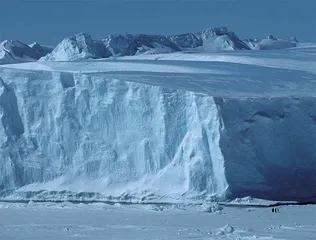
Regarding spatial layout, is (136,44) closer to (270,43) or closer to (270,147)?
(270,43)

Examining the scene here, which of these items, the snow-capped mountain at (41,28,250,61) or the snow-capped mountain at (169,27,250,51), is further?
the snow-capped mountain at (169,27,250,51)

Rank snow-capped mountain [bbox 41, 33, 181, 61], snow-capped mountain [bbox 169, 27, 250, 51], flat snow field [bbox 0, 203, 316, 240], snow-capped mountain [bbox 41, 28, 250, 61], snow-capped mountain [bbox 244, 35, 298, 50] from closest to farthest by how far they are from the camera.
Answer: flat snow field [bbox 0, 203, 316, 240] → snow-capped mountain [bbox 41, 33, 181, 61] → snow-capped mountain [bbox 41, 28, 250, 61] → snow-capped mountain [bbox 169, 27, 250, 51] → snow-capped mountain [bbox 244, 35, 298, 50]

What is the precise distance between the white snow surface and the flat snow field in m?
1.05

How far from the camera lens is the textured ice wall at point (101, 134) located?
14.5m

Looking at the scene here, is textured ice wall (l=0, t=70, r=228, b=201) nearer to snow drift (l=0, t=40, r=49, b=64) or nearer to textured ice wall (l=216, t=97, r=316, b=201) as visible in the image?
textured ice wall (l=216, t=97, r=316, b=201)

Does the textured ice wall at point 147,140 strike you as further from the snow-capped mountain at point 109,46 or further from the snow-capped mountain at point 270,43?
the snow-capped mountain at point 270,43

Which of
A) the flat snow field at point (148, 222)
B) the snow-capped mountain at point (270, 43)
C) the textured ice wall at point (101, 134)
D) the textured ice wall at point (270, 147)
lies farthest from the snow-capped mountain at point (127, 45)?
the flat snow field at point (148, 222)

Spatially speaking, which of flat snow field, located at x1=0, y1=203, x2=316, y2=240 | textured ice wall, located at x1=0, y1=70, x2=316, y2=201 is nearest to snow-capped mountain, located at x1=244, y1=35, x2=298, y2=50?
textured ice wall, located at x1=0, y1=70, x2=316, y2=201

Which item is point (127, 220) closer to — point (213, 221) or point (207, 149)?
point (213, 221)

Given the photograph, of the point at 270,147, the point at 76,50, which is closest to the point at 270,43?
the point at 76,50

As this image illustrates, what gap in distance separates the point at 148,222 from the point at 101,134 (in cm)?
407

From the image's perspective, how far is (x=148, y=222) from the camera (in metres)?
11.5

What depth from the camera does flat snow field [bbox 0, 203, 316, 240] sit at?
10125mm

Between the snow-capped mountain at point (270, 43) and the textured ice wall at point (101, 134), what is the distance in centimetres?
1722
